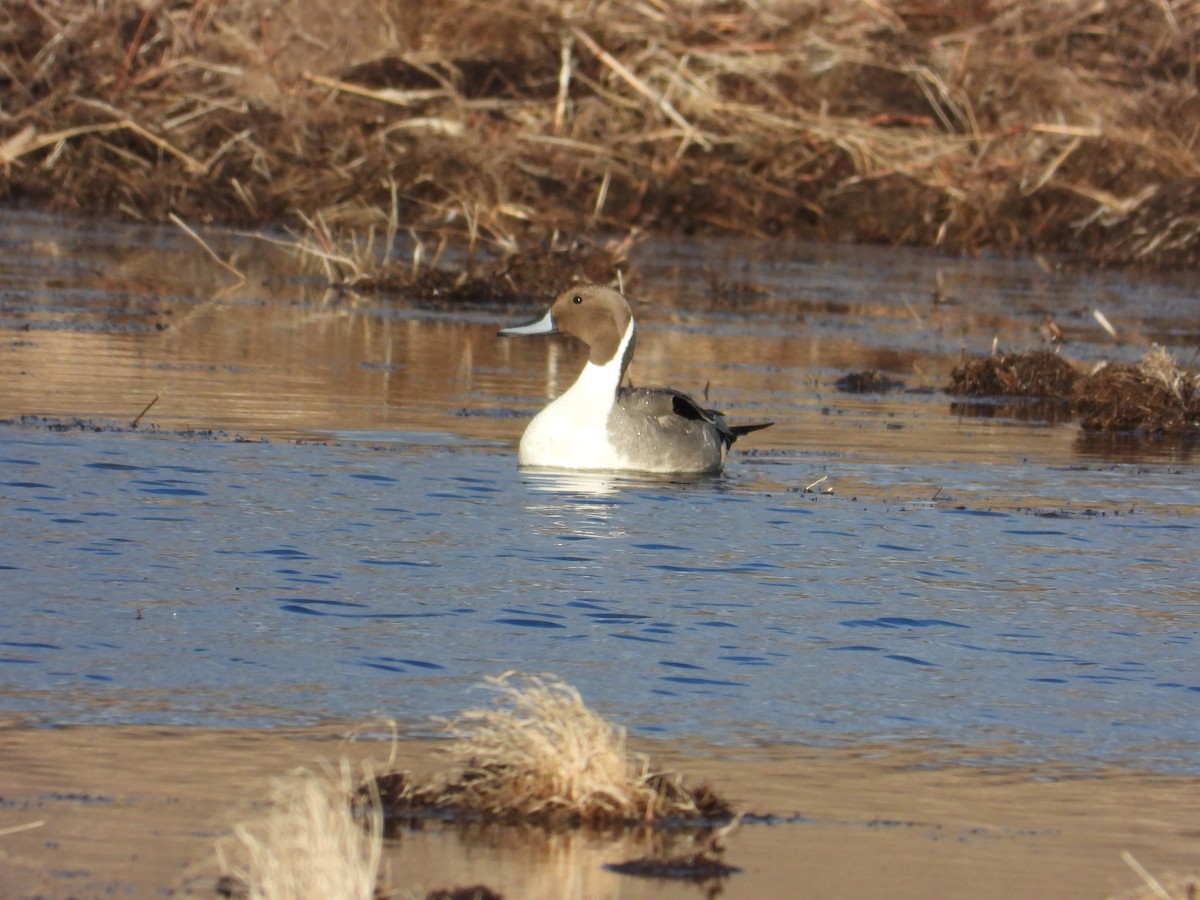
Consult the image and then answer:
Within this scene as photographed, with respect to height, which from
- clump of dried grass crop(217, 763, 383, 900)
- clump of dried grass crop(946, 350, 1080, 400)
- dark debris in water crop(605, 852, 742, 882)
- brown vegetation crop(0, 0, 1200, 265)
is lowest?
dark debris in water crop(605, 852, 742, 882)

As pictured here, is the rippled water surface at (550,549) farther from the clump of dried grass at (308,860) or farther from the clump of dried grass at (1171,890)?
the clump of dried grass at (308,860)

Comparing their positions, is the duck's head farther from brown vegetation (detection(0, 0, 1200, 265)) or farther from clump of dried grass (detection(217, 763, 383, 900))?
brown vegetation (detection(0, 0, 1200, 265))

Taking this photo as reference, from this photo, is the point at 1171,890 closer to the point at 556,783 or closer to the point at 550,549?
the point at 556,783

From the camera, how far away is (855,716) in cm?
575

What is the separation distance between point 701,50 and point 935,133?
288 cm

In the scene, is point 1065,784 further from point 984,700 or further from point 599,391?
point 599,391

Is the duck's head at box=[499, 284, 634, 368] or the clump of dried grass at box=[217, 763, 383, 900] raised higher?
the duck's head at box=[499, 284, 634, 368]

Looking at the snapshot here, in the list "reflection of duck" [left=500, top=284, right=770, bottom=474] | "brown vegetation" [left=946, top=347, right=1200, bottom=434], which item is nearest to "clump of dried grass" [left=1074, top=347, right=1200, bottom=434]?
"brown vegetation" [left=946, top=347, right=1200, bottom=434]

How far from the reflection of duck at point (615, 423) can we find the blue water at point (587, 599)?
0.57 ft

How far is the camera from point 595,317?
1046cm

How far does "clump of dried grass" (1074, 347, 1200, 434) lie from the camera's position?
12273mm

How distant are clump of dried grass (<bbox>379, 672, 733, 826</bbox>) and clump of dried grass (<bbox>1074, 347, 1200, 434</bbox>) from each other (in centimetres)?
806

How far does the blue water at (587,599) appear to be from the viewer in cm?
571

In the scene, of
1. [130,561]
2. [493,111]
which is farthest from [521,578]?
[493,111]
